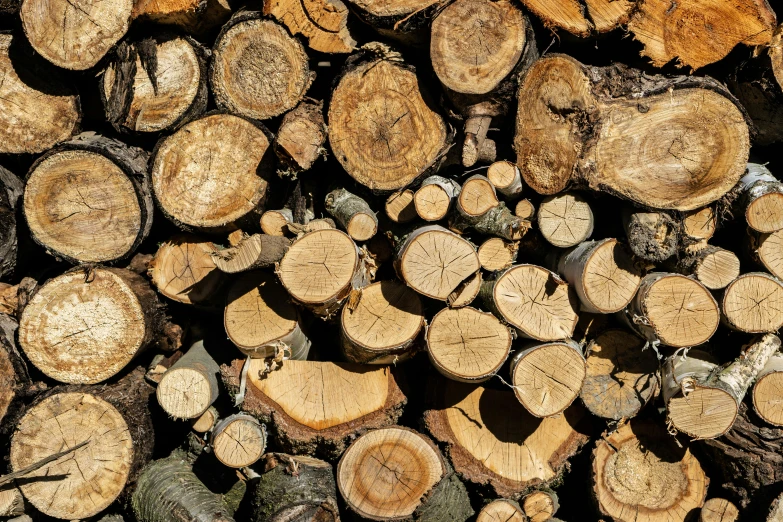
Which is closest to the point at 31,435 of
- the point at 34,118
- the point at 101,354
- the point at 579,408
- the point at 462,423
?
the point at 101,354

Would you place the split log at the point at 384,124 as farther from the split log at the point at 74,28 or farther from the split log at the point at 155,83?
the split log at the point at 74,28

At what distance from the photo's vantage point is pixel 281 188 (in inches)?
157

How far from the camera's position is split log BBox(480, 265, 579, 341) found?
3.41 m

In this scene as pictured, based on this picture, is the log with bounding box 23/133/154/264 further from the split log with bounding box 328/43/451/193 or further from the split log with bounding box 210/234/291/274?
the split log with bounding box 328/43/451/193

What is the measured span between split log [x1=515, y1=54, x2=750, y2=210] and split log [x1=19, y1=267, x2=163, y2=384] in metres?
2.86

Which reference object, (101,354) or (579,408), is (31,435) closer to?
(101,354)

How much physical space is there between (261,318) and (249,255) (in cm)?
52

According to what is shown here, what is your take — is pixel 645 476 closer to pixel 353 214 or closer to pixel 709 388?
pixel 709 388

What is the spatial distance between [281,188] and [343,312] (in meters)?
1.04

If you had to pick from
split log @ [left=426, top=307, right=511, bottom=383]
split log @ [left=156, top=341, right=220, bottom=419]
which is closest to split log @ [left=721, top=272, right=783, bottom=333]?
split log @ [left=426, top=307, right=511, bottom=383]

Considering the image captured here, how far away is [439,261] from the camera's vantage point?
132 inches

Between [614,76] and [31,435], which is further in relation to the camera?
[31,435]

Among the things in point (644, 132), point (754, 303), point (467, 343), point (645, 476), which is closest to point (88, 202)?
point (467, 343)

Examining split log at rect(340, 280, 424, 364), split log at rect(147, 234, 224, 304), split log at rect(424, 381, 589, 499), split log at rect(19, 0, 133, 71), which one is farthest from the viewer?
split log at rect(147, 234, 224, 304)
